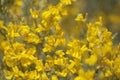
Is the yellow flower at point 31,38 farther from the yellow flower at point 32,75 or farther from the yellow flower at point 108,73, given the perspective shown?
the yellow flower at point 108,73

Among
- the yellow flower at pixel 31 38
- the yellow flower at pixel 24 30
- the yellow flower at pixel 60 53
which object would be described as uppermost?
the yellow flower at pixel 24 30

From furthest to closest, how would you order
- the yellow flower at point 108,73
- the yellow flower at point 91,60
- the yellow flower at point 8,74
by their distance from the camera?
the yellow flower at point 8,74, the yellow flower at point 108,73, the yellow flower at point 91,60

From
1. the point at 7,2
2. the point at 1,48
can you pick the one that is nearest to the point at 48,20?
the point at 1,48

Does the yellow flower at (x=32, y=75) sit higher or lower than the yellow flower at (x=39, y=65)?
lower

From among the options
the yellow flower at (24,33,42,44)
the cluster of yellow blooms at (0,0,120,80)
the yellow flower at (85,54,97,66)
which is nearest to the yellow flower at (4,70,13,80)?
the cluster of yellow blooms at (0,0,120,80)

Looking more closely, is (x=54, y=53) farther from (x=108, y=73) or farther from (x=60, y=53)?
(x=108, y=73)

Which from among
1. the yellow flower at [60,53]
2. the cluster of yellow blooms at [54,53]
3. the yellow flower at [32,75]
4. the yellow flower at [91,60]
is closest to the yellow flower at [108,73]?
the cluster of yellow blooms at [54,53]

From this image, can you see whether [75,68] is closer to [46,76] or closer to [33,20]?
[46,76]

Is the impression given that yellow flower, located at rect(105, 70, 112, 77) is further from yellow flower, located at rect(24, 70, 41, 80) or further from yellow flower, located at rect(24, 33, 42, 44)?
yellow flower, located at rect(24, 33, 42, 44)
